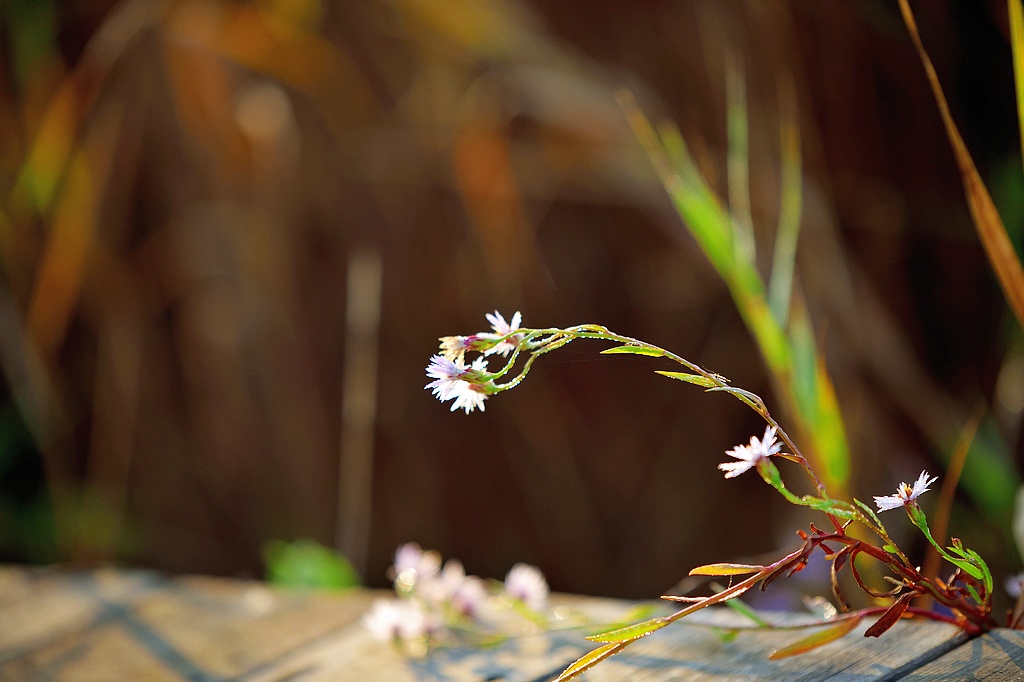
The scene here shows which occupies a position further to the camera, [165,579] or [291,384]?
[291,384]

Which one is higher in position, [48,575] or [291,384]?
[291,384]

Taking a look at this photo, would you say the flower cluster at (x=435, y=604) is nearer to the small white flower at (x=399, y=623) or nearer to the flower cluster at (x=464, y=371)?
the small white flower at (x=399, y=623)

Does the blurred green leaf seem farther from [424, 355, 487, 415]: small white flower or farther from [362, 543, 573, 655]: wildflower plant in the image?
[424, 355, 487, 415]: small white flower

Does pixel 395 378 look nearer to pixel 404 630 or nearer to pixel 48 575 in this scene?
pixel 48 575

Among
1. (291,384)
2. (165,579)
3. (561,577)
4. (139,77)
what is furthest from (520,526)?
(139,77)

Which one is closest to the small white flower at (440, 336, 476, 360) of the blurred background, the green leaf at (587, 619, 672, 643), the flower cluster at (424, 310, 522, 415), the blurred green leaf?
the flower cluster at (424, 310, 522, 415)

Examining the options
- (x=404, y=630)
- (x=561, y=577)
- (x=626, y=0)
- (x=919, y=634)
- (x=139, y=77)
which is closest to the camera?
(x=919, y=634)
